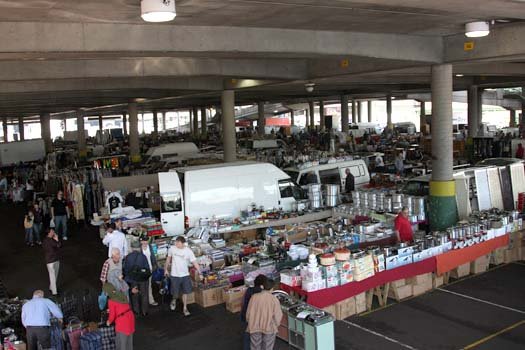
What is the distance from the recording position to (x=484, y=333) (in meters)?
9.70

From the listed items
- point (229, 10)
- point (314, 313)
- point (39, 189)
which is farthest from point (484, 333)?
point (39, 189)

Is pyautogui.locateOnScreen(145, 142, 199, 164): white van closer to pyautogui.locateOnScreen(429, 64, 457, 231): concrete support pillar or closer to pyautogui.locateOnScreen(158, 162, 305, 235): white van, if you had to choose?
pyautogui.locateOnScreen(158, 162, 305, 235): white van

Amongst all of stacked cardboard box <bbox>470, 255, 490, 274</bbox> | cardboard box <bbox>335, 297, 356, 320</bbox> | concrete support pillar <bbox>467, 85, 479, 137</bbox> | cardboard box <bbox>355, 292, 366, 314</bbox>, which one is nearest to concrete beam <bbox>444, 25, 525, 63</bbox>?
stacked cardboard box <bbox>470, 255, 490, 274</bbox>

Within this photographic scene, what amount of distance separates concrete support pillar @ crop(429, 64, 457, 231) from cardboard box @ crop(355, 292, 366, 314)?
6.06 meters

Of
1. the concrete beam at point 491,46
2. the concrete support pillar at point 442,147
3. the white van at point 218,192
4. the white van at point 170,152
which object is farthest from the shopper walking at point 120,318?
the white van at point 170,152

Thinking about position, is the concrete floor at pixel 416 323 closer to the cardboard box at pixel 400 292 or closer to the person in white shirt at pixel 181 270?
the cardboard box at pixel 400 292

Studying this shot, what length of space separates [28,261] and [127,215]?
3.14m

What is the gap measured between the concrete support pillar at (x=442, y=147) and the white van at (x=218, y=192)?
13.8 ft

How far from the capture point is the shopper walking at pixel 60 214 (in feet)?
58.8

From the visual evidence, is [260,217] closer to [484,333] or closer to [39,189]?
[484,333]

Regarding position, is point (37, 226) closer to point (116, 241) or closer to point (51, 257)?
point (51, 257)

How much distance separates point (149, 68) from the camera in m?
19.0

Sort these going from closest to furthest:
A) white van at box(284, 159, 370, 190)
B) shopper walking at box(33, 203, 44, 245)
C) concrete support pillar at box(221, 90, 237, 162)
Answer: shopper walking at box(33, 203, 44, 245) < white van at box(284, 159, 370, 190) < concrete support pillar at box(221, 90, 237, 162)

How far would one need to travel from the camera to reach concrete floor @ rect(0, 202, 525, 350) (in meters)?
9.51
